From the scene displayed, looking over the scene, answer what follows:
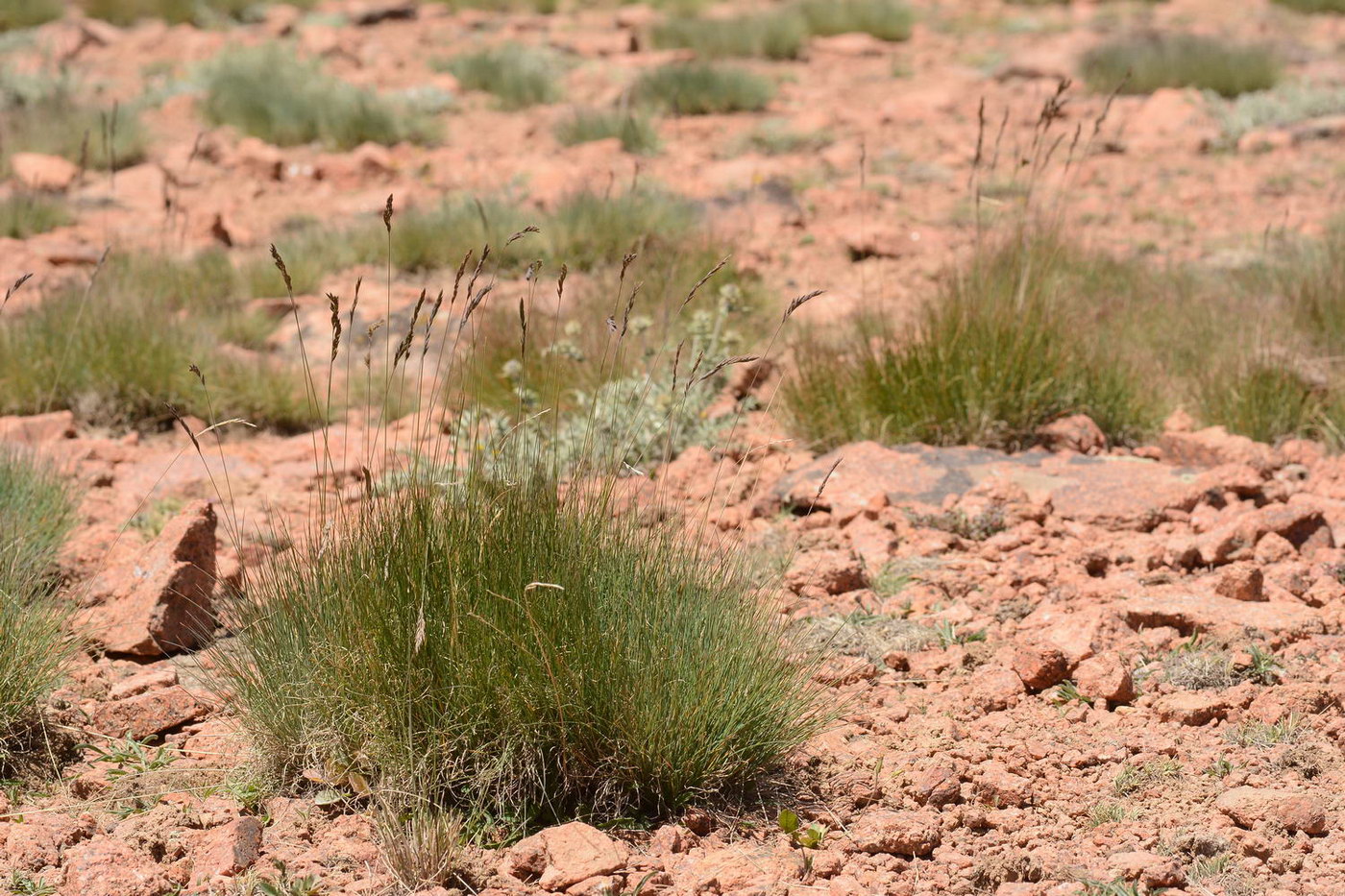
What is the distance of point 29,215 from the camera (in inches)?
279

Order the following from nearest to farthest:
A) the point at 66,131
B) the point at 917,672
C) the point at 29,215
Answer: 1. the point at 917,672
2. the point at 29,215
3. the point at 66,131

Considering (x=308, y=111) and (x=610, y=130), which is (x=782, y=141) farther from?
(x=308, y=111)

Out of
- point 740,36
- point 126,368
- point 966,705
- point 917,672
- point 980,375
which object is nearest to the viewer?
point 966,705

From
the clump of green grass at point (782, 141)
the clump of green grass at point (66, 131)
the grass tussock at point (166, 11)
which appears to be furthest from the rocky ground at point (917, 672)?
the grass tussock at point (166, 11)

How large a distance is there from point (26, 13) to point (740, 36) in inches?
280

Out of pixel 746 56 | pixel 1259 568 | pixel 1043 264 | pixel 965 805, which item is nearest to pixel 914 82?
pixel 746 56

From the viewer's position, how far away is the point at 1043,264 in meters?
4.69

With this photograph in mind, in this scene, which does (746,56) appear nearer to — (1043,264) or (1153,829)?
(1043,264)

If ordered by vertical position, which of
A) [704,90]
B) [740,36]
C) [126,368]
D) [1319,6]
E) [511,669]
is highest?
[1319,6]

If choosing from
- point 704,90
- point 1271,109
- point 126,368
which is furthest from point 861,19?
point 126,368

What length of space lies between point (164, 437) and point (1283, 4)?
1249cm

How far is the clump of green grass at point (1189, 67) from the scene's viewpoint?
10211 mm

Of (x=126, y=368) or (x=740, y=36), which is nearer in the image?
(x=126, y=368)

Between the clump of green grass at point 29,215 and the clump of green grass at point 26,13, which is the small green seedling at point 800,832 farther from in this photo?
the clump of green grass at point 26,13
